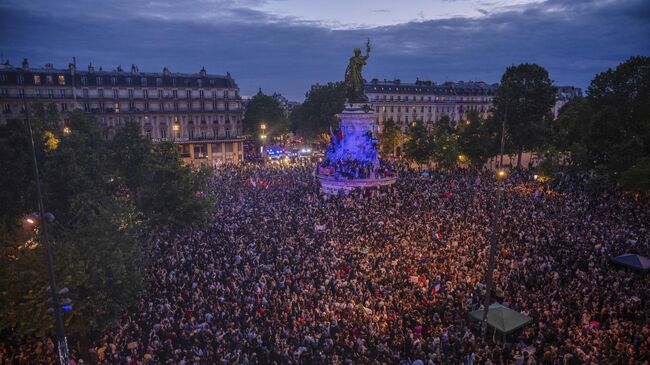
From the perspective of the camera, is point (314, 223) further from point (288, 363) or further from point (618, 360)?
point (618, 360)

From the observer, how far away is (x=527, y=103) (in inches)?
2101

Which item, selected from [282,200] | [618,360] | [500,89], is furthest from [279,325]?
[500,89]

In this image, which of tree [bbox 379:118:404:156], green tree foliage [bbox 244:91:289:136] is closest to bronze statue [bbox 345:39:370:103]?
tree [bbox 379:118:404:156]

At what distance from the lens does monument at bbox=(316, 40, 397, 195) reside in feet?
136

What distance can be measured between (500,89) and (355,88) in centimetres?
2320

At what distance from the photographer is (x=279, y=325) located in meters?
15.9

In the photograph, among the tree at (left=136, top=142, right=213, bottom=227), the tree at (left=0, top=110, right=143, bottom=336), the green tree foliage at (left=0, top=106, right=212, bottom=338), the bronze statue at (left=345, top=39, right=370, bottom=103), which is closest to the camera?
the tree at (left=0, top=110, right=143, bottom=336)

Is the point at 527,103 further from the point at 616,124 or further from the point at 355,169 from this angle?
the point at 355,169

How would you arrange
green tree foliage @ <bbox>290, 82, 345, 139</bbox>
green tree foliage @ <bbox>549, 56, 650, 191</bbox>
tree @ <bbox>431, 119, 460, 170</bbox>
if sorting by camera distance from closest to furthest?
green tree foliage @ <bbox>549, 56, 650, 191</bbox>, tree @ <bbox>431, 119, 460, 170</bbox>, green tree foliage @ <bbox>290, 82, 345, 139</bbox>

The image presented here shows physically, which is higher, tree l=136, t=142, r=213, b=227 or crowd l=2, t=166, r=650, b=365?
tree l=136, t=142, r=213, b=227

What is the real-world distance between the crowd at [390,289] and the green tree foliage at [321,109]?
52.1 meters

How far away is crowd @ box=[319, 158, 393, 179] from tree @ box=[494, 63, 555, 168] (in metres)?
21.4

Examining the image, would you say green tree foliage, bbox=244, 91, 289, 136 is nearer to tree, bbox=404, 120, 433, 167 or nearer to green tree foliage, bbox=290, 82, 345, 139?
green tree foliage, bbox=290, 82, 345, 139

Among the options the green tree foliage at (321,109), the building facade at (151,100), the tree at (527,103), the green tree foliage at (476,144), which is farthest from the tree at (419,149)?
the building facade at (151,100)
